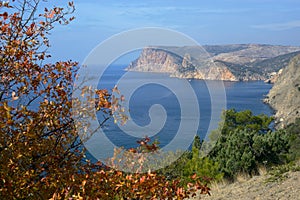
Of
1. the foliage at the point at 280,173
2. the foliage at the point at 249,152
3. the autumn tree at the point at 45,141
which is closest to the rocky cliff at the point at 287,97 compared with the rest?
the foliage at the point at 249,152

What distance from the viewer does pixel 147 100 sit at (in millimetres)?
55188

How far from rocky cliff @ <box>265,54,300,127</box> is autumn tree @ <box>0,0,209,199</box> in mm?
56880

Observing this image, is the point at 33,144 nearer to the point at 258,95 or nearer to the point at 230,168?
the point at 230,168

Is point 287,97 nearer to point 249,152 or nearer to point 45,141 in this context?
point 249,152

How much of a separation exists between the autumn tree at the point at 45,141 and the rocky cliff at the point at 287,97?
56.9 m

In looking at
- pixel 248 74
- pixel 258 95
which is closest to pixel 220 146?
pixel 258 95

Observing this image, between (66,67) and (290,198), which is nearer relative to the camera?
(66,67)

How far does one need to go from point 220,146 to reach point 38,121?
57.2 ft

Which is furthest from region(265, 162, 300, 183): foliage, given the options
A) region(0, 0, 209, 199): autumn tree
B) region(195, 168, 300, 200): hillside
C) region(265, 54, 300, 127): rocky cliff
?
region(265, 54, 300, 127): rocky cliff

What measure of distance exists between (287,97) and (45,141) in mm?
82296

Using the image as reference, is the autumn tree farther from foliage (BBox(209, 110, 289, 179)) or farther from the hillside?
foliage (BBox(209, 110, 289, 179))

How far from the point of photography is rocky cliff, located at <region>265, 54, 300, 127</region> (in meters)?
66.7

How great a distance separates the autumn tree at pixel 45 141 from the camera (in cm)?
303

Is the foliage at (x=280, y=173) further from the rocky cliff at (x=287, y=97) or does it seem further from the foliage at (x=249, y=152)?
the rocky cliff at (x=287, y=97)
